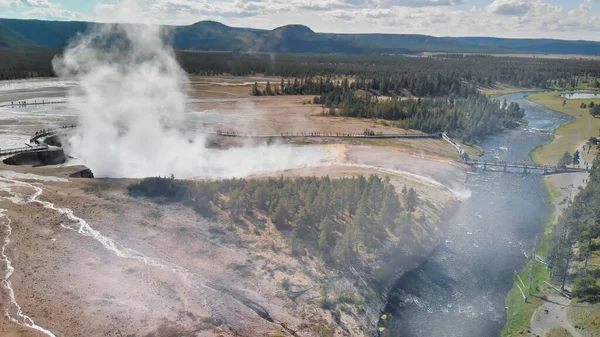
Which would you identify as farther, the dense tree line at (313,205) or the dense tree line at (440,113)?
the dense tree line at (440,113)

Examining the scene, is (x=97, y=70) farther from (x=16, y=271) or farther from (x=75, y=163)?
(x=16, y=271)

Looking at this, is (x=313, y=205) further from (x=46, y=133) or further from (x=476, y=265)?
(x=46, y=133)

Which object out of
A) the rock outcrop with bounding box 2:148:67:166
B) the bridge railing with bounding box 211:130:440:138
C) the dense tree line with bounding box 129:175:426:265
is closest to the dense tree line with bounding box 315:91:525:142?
the bridge railing with bounding box 211:130:440:138

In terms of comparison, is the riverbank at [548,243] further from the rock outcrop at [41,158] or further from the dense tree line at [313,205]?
the rock outcrop at [41,158]

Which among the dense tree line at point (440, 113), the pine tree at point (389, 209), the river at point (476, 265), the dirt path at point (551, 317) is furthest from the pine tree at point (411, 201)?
the dense tree line at point (440, 113)

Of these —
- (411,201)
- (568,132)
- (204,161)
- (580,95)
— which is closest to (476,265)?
(411,201)

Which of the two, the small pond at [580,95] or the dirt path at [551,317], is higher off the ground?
the small pond at [580,95]
